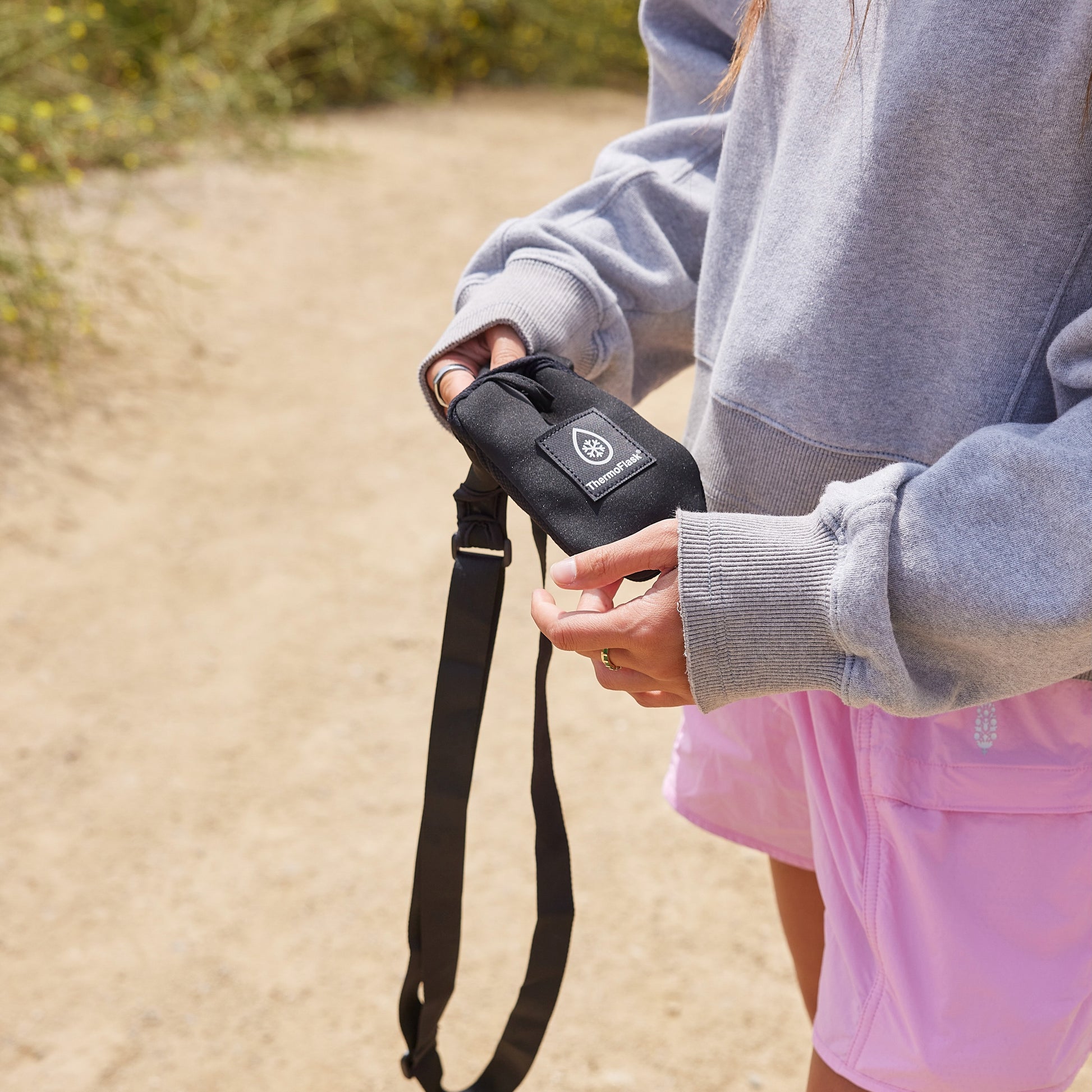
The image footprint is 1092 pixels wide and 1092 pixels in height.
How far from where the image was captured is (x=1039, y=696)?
35.4 inches

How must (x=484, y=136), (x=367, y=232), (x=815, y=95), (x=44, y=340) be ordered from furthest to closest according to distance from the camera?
(x=484, y=136) < (x=367, y=232) < (x=44, y=340) < (x=815, y=95)

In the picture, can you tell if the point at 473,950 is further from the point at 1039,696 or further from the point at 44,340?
the point at 44,340


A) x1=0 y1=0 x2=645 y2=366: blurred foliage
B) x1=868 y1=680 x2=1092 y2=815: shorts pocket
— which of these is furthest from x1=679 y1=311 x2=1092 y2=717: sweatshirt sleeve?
x1=0 y1=0 x2=645 y2=366: blurred foliage

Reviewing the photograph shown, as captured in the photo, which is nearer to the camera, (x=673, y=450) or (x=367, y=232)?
(x=673, y=450)

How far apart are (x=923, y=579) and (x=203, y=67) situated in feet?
18.1

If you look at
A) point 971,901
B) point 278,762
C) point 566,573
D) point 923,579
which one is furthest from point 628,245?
point 278,762

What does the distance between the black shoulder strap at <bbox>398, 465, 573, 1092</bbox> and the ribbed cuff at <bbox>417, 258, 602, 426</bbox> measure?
13 cm

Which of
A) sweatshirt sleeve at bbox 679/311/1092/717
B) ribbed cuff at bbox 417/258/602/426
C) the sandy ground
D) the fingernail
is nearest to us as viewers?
sweatshirt sleeve at bbox 679/311/1092/717

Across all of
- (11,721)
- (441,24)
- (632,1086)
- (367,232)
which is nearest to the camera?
(632,1086)

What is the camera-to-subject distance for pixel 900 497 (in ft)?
2.59

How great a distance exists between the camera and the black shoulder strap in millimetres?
1088

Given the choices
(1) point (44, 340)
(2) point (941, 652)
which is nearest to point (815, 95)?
(2) point (941, 652)

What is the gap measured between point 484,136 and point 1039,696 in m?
5.46

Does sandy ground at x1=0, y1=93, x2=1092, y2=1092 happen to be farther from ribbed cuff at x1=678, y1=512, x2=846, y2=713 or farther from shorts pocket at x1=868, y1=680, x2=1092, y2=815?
ribbed cuff at x1=678, y1=512, x2=846, y2=713
